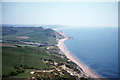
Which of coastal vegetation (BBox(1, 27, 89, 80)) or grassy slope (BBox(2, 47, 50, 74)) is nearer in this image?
coastal vegetation (BBox(1, 27, 89, 80))

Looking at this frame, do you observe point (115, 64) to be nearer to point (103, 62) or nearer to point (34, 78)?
point (103, 62)

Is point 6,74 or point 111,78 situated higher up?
point 6,74

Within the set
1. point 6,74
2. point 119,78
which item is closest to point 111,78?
point 119,78

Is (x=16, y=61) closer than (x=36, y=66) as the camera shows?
No

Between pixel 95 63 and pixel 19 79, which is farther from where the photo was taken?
pixel 95 63

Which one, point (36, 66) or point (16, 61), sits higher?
point (16, 61)

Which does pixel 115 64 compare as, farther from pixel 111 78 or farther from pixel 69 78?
pixel 69 78

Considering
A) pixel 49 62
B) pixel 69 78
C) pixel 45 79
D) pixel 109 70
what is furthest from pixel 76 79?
pixel 109 70

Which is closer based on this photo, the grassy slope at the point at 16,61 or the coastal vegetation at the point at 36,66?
the coastal vegetation at the point at 36,66

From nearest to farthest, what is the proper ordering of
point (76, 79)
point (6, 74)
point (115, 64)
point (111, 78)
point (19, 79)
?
point (19, 79) < point (6, 74) < point (76, 79) < point (111, 78) < point (115, 64)

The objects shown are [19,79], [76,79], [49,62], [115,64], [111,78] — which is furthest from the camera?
[115,64]
